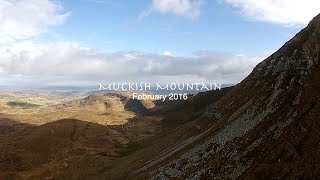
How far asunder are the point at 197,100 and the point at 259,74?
116405 mm

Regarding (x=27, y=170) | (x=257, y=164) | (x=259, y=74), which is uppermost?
(x=259, y=74)

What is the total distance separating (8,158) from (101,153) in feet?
94.9

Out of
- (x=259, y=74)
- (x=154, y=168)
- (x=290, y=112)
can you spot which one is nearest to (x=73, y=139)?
(x=154, y=168)

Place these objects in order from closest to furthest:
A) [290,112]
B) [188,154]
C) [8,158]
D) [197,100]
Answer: [290,112]
[188,154]
[8,158]
[197,100]

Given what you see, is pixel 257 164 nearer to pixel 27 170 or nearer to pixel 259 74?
pixel 259 74

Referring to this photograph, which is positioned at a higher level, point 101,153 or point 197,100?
point 197,100

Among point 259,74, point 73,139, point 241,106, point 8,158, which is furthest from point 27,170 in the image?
point 259,74

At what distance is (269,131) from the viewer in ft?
186

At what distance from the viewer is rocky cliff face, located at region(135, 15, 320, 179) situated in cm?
4903

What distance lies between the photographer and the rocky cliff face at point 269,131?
161 feet

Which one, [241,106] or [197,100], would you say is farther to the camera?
[197,100]

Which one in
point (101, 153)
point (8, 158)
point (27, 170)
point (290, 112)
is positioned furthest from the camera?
point (101, 153)

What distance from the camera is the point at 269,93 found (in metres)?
69.1

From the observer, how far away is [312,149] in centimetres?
4825
